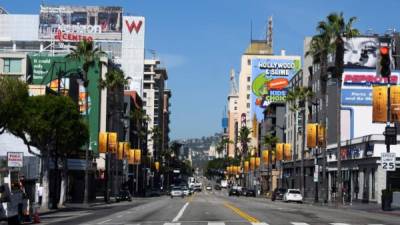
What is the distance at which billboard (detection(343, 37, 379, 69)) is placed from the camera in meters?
90.9

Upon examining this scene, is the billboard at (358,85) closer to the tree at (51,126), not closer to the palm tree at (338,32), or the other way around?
the palm tree at (338,32)

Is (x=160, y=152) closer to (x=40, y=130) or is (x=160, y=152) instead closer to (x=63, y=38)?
(x=63, y=38)

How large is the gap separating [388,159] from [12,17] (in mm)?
95204

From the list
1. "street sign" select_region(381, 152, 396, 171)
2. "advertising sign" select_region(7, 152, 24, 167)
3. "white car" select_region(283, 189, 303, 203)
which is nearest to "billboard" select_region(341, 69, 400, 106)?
"white car" select_region(283, 189, 303, 203)

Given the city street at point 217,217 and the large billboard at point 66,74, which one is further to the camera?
the large billboard at point 66,74

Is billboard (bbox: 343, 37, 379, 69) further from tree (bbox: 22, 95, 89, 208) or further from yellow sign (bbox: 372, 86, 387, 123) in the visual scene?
tree (bbox: 22, 95, 89, 208)

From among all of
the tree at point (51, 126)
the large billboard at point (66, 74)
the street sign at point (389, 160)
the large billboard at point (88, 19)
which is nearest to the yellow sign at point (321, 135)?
the street sign at point (389, 160)

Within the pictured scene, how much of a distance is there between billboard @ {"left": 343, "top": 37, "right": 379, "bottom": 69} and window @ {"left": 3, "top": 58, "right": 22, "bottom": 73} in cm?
4093

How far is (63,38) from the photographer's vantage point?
121438 mm

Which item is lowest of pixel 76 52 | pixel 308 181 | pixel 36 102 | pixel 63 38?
pixel 308 181

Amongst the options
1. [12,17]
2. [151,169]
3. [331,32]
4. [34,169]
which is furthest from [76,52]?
→ [151,169]

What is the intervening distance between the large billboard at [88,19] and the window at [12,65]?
40789 mm

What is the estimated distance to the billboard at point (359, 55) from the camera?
9088 centimetres

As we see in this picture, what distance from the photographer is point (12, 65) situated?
88.1 metres
